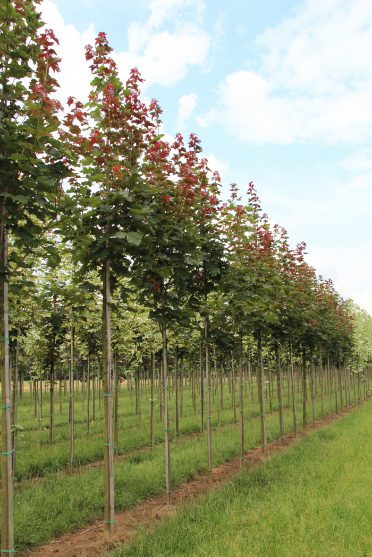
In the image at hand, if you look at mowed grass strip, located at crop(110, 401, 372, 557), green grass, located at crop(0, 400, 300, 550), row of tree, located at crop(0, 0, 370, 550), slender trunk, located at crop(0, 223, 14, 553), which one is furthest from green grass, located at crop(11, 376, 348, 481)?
slender trunk, located at crop(0, 223, 14, 553)

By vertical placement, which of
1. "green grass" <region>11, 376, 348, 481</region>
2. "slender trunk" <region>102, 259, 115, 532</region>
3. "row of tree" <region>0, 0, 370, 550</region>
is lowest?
"green grass" <region>11, 376, 348, 481</region>

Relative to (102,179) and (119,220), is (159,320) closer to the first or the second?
(119,220)

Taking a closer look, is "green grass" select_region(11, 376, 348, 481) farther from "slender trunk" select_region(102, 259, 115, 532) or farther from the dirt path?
"slender trunk" select_region(102, 259, 115, 532)

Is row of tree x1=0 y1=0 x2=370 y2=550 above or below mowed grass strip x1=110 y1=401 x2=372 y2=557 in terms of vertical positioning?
above

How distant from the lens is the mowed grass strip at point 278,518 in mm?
5312

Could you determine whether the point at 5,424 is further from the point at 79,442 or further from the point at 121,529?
the point at 79,442

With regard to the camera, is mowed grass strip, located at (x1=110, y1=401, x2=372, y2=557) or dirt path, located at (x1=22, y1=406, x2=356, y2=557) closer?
mowed grass strip, located at (x1=110, y1=401, x2=372, y2=557)

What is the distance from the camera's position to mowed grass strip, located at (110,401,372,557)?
5.31 meters

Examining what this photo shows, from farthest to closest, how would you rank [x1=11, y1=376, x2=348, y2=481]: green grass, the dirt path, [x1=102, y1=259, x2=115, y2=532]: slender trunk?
1. [x1=11, y1=376, x2=348, y2=481]: green grass
2. [x1=102, y1=259, x2=115, y2=532]: slender trunk
3. the dirt path

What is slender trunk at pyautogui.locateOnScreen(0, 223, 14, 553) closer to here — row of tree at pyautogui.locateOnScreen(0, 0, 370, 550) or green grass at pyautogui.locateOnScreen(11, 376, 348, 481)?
row of tree at pyautogui.locateOnScreen(0, 0, 370, 550)

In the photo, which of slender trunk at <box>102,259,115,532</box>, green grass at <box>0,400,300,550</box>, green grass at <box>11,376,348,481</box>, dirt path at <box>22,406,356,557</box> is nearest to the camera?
dirt path at <box>22,406,356,557</box>

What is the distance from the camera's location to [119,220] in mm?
6145

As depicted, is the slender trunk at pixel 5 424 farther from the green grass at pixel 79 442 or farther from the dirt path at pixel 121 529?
the green grass at pixel 79 442

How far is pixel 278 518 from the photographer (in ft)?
20.6
